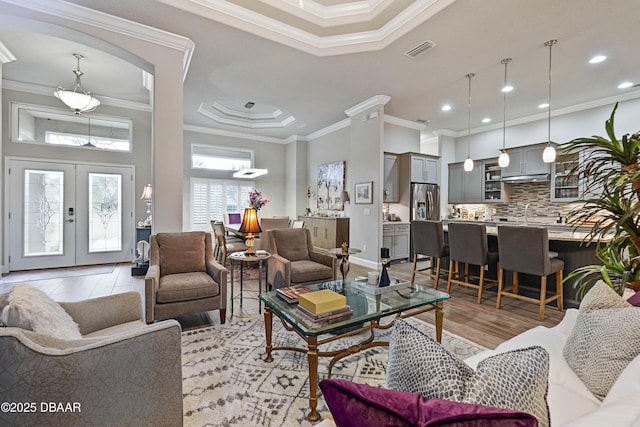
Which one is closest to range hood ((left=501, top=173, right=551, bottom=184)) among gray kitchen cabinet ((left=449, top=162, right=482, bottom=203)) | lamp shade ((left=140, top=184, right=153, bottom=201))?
gray kitchen cabinet ((left=449, top=162, right=482, bottom=203))

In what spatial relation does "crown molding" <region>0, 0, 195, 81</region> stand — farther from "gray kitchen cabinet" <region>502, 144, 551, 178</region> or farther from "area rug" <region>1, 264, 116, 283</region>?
"gray kitchen cabinet" <region>502, 144, 551, 178</region>

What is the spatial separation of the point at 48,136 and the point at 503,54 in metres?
7.91

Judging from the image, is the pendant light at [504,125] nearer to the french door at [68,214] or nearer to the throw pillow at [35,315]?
the throw pillow at [35,315]

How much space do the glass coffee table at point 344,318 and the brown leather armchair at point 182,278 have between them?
83cm

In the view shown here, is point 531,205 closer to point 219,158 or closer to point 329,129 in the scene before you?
point 329,129

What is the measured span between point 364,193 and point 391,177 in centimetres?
101

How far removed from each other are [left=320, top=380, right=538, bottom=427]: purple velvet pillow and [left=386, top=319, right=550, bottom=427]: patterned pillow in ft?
0.28

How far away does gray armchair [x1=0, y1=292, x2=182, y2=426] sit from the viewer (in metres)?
0.97

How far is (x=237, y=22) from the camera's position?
320 cm

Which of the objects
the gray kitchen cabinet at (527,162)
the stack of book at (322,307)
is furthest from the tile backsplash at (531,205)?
the stack of book at (322,307)

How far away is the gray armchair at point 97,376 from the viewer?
0.97 metres

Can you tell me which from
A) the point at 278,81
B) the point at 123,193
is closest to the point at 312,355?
the point at 278,81

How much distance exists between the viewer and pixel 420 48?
3.63 metres

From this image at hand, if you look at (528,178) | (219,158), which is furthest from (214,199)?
(528,178)
